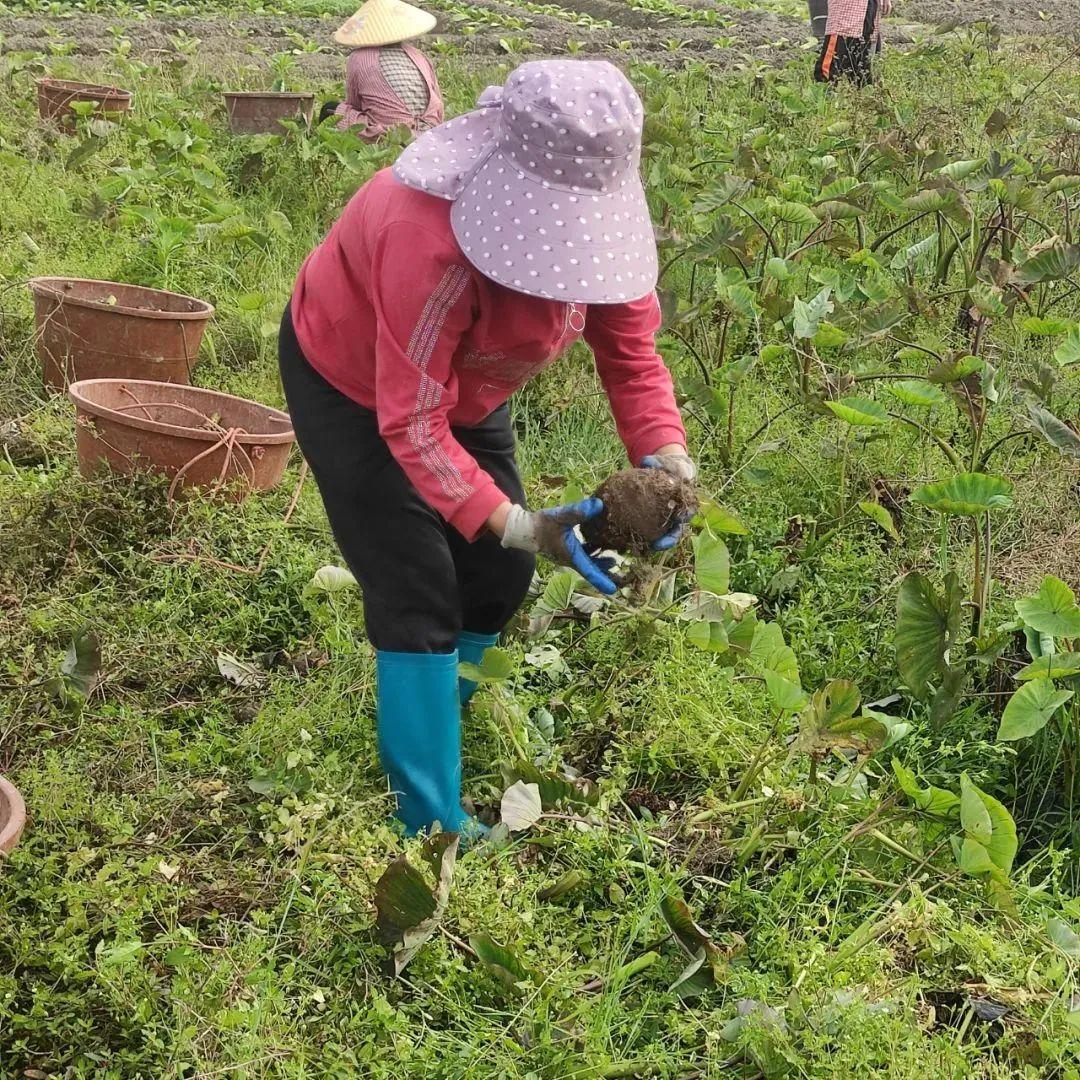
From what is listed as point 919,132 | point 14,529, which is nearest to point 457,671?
point 14,529

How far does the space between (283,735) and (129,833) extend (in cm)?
36

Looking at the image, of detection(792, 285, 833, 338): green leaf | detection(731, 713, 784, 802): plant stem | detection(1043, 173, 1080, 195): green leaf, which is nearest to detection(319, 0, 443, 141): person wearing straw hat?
detection(1043, 173, 1080, 195): green leaf

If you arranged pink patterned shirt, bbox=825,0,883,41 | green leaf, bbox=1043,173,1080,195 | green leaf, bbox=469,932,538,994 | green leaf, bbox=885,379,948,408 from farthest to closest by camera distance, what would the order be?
pink patterned shirt, bbox=825,0,883,41
green leaf, bbox=1043,173,1080,195
green leaf, bbox=885,379,948,408
green leaf, bbox=469,932,538,994

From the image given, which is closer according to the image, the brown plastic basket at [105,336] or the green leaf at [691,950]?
the green leaf at [691,950]

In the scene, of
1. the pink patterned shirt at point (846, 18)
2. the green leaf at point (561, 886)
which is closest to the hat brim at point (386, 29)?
the pink patterned shirt at point (846, 18)

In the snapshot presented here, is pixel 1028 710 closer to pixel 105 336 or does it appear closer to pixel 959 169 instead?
pixel 959 169

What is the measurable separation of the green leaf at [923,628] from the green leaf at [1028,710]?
21cm

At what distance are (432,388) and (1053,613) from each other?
1078mm

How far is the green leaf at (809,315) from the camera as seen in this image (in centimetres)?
279

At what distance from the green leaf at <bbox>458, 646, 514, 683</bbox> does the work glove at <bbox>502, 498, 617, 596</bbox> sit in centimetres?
25

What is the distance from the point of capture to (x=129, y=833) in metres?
1.95

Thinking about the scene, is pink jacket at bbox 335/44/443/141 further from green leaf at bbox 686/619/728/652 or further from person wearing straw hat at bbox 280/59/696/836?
green leaf at bbox 686/619/728/652

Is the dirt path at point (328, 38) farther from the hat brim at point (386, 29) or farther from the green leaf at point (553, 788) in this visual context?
the green leaf at point (553, 788)

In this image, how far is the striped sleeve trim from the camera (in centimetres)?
175
